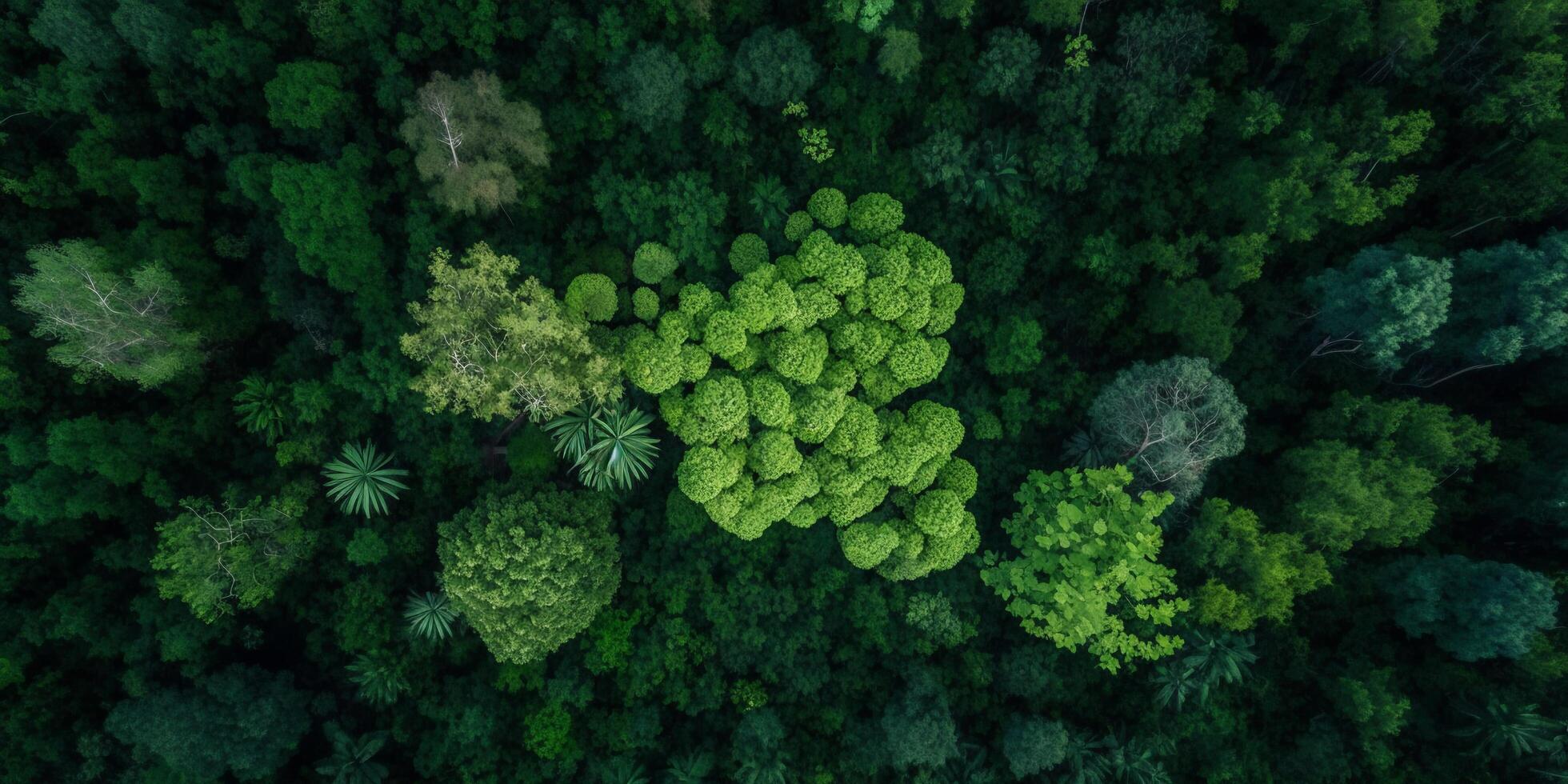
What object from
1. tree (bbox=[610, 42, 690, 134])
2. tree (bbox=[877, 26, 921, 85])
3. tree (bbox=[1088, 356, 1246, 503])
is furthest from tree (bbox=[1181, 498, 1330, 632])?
tree (bbox=[610, 42, 690, 134])

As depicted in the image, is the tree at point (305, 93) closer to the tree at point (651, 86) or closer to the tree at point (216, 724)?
the tree at point (651, 86)

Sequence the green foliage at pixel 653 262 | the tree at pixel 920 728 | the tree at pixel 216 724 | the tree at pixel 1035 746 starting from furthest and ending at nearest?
the tree at pixel 1035 746
the green foliage at pixel 653 262
the tree at pixel 920 728
the tree at pixel 216 724

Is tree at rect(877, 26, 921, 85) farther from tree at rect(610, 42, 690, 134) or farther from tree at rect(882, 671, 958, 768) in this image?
tree at rect(882, 671, 958, 768)

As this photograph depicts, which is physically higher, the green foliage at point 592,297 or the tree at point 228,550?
the green foliage at point 592,297

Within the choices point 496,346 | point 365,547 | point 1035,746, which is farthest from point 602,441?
point 1035,746

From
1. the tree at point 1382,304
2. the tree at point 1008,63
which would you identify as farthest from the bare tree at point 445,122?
the tree at point 1382,304

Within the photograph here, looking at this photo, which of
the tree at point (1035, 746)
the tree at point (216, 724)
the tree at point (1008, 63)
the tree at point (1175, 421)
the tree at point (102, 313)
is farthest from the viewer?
the tree at point (1035, 746)

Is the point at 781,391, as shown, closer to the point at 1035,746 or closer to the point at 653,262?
the point at 653,262
